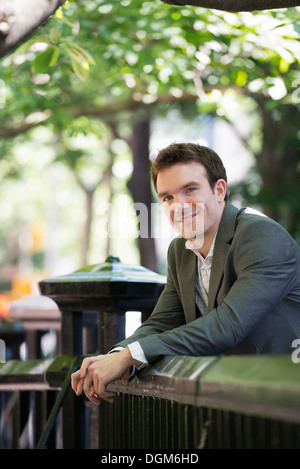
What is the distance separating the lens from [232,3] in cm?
296

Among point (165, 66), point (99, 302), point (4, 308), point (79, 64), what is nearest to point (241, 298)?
point (99, 302)

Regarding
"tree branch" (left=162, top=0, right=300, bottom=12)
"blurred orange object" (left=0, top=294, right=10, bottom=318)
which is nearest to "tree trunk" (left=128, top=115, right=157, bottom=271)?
"blurred orange object" (left=0, top=294, right=10, bottom=318)

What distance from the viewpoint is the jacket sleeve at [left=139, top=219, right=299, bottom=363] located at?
2.59 meters

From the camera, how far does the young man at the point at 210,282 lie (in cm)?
261

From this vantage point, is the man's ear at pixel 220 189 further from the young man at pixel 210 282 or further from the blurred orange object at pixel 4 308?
the blurred orange object at pixel 4 308

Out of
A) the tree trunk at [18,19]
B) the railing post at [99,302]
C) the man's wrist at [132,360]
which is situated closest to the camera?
the tree trunk at [18,19]

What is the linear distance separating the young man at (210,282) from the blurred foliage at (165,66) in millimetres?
1403

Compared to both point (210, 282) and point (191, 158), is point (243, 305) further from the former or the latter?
point (191, 158)

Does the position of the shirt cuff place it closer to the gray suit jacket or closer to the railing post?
the gray suit jacket

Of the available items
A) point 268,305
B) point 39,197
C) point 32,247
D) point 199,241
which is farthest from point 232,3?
point 32,247

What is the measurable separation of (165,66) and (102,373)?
17.5 feet

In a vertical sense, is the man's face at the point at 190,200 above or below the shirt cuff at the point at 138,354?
above

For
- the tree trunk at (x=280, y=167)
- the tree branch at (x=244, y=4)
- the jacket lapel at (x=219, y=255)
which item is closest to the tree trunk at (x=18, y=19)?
the tree branch at (x=244, y=4)

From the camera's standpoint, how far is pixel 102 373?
2727 mm
